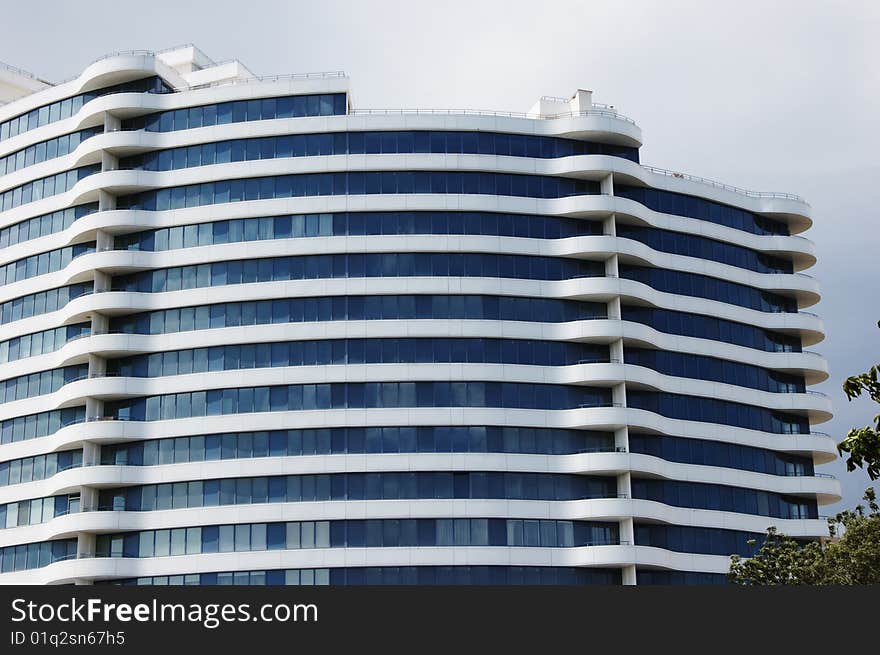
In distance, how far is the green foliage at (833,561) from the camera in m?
61.8

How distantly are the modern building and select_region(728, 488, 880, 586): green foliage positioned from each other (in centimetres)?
1093

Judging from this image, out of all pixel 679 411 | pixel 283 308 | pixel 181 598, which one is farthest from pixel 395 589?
pixel 679 411

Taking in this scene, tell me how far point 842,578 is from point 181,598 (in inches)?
1773

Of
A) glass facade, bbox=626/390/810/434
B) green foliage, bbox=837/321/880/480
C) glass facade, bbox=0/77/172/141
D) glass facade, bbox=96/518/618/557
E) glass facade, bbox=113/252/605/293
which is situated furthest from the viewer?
glass facade, bbox=0/77/172/141

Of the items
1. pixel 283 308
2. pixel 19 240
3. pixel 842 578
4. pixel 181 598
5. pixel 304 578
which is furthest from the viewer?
pixel 19 240

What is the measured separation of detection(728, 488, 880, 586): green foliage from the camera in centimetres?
6184

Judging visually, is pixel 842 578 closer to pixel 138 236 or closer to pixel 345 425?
pixel 345 425

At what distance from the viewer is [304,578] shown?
266ft

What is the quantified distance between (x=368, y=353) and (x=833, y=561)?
33680 millimetres

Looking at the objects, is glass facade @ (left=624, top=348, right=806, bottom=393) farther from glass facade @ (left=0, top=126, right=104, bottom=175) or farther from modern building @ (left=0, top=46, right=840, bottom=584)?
glass facade @ (left=0, top=126, right=104, bottom=175)

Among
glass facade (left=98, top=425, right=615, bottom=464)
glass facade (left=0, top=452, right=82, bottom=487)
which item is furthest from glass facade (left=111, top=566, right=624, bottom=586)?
glass facade (left=0, top=452, right=82, bottom=487)

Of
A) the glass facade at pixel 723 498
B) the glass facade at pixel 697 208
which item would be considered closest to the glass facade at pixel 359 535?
the glass facade at pixel 723 498

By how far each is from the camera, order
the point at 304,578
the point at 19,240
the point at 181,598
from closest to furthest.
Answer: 1. the point at 181,598
2. the point at 304,578
3. the point at 19,240

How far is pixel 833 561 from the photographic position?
6525cm
